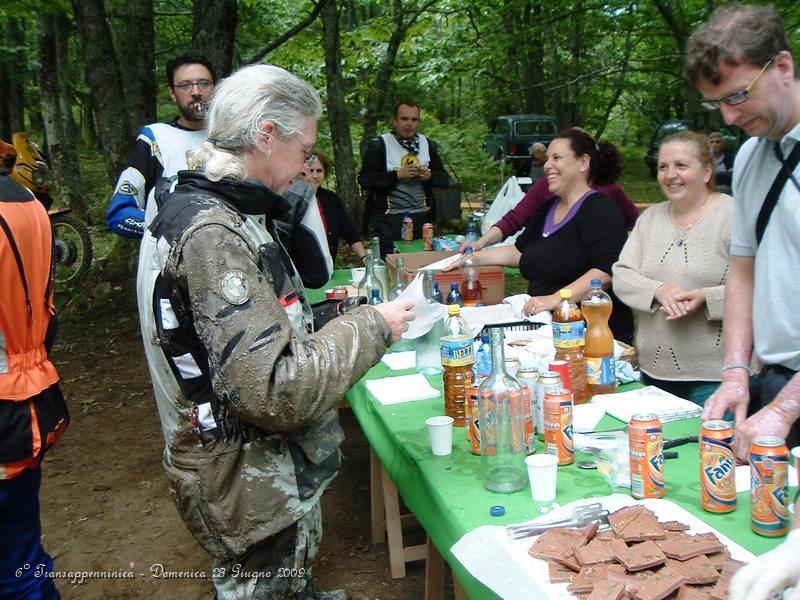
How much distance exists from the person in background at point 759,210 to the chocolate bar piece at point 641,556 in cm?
51

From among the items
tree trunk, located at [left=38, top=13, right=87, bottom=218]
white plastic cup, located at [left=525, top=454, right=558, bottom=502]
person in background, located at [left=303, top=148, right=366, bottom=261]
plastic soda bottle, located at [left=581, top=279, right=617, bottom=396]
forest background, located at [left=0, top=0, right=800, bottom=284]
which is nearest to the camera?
white plastic cup, located at [left=525, top=454, right=558, bottom=502]

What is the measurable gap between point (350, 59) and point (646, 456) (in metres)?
9.96

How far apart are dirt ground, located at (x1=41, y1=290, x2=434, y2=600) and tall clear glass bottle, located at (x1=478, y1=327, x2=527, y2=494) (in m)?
1.41

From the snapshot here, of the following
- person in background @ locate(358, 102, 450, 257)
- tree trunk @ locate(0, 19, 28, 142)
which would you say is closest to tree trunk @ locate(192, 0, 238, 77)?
person in background @ locate(358, 102, 450, 257)

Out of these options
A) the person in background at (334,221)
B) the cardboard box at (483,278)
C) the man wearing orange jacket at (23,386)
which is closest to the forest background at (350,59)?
the person in background at (334,221)

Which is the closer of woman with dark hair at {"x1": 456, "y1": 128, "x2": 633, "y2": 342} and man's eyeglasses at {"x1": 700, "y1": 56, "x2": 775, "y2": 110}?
man's eyeglasses at {"x1": 700, "y1": 56, "x2": 775, "y2": 110}

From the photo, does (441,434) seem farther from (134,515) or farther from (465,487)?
(134,515)

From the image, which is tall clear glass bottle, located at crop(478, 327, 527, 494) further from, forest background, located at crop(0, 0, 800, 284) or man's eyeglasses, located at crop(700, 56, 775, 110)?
forest background, located at crop(0, 0, 800, 284)

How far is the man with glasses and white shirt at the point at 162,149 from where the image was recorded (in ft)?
11.8

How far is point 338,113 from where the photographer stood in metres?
8.77

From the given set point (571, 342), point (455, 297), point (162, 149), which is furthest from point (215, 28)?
point (571, 342)

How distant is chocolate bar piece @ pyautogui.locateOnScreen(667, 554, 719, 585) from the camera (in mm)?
1215

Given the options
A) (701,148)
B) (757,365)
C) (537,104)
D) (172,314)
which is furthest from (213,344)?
(537,104)

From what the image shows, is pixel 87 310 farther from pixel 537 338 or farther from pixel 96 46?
pixel 537 338
